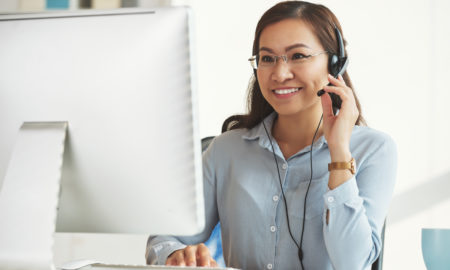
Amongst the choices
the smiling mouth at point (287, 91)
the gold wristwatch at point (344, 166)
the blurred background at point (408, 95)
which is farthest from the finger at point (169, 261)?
the blurred background at point (408, 95)

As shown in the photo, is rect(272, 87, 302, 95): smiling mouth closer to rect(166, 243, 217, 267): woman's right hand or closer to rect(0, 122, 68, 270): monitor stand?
rect(166, 243, 217, 267): woman's right hand

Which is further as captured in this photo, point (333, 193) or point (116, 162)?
point (333, 193)

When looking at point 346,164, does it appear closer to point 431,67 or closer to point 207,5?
point 431,67

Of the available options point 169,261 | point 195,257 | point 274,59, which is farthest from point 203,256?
point 274,59

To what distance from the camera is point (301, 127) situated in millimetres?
1435

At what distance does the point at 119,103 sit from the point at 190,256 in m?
0.40

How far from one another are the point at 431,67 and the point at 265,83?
1.64 metres

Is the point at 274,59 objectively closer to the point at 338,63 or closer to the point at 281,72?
the point at 281,72

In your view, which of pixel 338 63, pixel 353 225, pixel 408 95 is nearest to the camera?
pixel 353 225

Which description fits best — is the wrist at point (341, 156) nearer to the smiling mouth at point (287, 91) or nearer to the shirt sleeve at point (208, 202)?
the smiling mouth at point (287, 91)

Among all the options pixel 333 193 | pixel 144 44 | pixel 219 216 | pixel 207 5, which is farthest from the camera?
pixel 207 5

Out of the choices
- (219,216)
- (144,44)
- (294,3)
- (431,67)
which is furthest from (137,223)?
(431,67)

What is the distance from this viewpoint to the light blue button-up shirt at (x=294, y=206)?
1173mm

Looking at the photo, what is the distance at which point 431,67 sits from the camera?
2.67 meters
